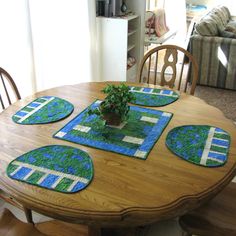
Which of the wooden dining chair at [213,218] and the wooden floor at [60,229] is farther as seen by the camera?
the wooden floor at [60,229]

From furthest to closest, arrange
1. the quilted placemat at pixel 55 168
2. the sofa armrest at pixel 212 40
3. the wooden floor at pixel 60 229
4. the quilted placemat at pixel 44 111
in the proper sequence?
the sofa armrest at pixel 212 40 → the quilted placemat at pixel 44 111 → the wooden floor at pixel 60 229 → the quilted placemat at pixel 55 168

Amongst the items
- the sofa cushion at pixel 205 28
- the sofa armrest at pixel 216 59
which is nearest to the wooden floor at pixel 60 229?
the sofa armrest at pixel 216 59

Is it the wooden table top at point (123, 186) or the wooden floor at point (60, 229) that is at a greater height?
the wooden table top at point (123, 186)

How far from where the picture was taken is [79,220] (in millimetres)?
985

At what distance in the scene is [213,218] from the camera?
4.35 feet

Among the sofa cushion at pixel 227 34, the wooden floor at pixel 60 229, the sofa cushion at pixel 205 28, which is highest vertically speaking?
the sofa cushion at pixel 205 28

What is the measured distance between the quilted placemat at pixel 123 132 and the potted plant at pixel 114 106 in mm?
46

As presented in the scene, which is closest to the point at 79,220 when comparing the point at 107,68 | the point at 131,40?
the point at 107,68

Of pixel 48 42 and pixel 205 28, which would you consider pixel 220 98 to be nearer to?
pixel 205 28

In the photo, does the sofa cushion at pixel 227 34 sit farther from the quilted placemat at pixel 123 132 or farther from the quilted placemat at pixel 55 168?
the quilted placemat at pixel 55 168

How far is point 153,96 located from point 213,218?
773 millimetres

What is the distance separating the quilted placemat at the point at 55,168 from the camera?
3.57ft

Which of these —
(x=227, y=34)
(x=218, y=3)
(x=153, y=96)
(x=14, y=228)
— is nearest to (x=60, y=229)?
(x=14, y=228)

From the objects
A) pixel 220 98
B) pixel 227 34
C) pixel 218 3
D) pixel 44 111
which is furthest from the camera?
pixel 218 3
